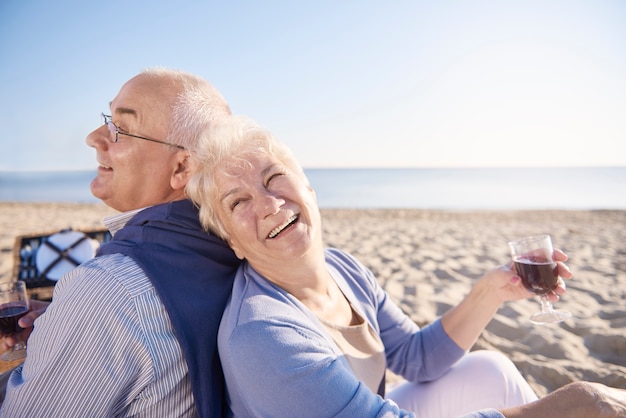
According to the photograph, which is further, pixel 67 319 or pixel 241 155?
pixel 241 155

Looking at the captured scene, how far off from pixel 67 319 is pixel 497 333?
321cm

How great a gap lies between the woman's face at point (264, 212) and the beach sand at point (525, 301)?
193 cm

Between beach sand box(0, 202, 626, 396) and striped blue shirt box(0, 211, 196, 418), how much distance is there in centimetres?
214

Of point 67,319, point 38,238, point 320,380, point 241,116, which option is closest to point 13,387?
point 67,319

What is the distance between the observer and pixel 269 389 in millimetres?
1100

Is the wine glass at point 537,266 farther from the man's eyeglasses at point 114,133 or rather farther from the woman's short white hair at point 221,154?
the man's eyeglasses at point 114,133

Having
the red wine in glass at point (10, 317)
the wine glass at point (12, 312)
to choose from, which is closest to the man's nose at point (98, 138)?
the wine glass at point (12, 312)

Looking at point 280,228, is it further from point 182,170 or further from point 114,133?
point 114,133

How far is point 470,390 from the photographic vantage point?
1771mm

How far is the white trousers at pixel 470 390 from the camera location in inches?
66.3

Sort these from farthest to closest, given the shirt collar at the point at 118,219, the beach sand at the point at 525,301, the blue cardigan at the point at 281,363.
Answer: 1. the beach sand at the point at 525,301
2. the shirt collar at the point at 118,219
3. the blue cardigan at the point at 281,363

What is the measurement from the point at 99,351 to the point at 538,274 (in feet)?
5.88

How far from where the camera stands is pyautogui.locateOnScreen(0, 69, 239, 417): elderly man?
3.59ft

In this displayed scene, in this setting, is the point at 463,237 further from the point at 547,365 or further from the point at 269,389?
the point at 269,389
